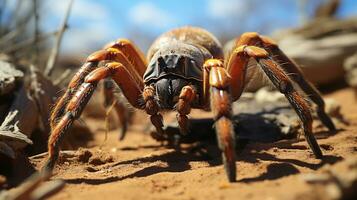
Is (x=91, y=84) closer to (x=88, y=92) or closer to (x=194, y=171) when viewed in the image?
(x=88, y=92)

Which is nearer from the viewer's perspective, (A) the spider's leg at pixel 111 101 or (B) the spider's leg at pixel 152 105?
(B) the spider's leg at pixel 152 105

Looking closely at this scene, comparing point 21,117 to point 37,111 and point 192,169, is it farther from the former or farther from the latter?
point 192,169

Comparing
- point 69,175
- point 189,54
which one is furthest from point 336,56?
point 69,175

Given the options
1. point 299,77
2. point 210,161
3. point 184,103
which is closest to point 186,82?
point 184,103

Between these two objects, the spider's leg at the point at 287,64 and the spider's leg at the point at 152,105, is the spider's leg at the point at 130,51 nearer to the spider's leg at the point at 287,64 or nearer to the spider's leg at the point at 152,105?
the spider's leg at the point at 152,105

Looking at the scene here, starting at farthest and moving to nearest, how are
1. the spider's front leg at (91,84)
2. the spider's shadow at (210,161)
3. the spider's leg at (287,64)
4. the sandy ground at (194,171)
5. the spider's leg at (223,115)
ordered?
1. the spider's leg at (287,64)
2. the spider's front leg at (91,84)
3. the spider's shadow at (210,161)
4. the spider's leg at (223,115)
5. the sandy ground at (194,171)

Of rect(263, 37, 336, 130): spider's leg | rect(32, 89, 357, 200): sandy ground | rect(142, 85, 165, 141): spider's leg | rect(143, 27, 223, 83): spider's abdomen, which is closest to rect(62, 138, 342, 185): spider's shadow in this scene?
rect(32, 89, 357, 200): sandy ground

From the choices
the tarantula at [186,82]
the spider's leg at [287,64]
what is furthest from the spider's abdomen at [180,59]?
the spider's leg at [287,64]
